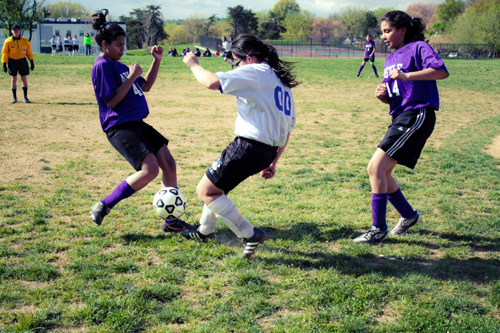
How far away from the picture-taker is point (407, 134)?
3.99 m

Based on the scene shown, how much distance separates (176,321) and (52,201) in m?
2.98

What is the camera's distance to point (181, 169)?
6.61m

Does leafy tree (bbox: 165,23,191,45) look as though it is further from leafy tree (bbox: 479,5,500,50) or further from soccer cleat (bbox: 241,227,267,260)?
soccer cleat (bbox: 241,227,267,260)

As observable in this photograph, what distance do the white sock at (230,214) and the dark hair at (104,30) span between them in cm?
190

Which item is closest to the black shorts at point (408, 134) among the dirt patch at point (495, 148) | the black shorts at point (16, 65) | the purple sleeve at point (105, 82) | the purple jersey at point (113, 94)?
the purple jersey at point (113, 94)

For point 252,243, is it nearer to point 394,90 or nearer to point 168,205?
point 168,205

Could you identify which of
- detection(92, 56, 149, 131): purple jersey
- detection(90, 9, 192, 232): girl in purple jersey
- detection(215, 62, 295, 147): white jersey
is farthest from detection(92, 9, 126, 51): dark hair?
detection(215, 62, 295, 147): white jersey

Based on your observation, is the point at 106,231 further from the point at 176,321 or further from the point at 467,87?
the point at 467,87

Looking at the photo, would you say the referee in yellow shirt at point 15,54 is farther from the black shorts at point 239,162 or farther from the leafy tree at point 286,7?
the leafy tree at point 286,7

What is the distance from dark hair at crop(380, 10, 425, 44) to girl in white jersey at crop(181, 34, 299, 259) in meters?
1.21

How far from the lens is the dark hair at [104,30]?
409cm

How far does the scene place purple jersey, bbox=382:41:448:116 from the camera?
3898 millimetres

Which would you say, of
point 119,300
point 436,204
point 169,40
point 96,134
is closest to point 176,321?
point 119,300

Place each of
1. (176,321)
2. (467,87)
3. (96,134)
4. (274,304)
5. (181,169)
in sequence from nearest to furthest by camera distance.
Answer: (176,321)
(274,304)
(181,169)
(96,134)
(467,87)
